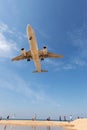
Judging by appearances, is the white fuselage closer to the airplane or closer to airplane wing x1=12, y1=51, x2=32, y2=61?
the airplane

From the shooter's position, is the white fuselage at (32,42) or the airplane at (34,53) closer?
the white fuselage at (32,42)

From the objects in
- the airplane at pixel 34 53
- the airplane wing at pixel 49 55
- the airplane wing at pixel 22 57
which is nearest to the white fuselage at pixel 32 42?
the airplane at pixel 34 53

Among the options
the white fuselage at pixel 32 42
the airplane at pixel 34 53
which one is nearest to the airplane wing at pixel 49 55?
the airplane at pixel 34 53

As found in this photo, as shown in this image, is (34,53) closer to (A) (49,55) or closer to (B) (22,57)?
(A) (49,55)

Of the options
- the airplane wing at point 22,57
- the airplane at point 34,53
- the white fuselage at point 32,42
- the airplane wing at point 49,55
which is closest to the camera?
the white fuselage at point 32,42

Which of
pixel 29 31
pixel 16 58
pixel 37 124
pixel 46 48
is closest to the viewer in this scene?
pixel 37 124

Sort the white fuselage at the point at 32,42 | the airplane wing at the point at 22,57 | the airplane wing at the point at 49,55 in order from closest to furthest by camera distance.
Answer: the white fuselage at the point at 32,42
the airplane wing at the point at 49,55
the airplane wing at the point at 22,57

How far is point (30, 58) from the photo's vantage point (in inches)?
1750

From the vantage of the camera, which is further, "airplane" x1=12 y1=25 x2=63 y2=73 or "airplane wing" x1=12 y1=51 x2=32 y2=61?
"airplane wing" x1=12 y1=51 x2=32 y2=61

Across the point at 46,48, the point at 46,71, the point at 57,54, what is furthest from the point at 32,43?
the point at 46,71

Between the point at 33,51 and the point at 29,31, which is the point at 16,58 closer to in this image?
the point at 33,51

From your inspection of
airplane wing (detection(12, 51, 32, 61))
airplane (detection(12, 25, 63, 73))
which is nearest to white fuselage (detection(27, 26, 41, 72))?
airplane (detection(12, 25, 63, 73))

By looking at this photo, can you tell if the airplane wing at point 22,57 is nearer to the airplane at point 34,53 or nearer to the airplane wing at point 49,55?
the airplane at point 34,53

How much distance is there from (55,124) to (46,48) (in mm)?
20810
